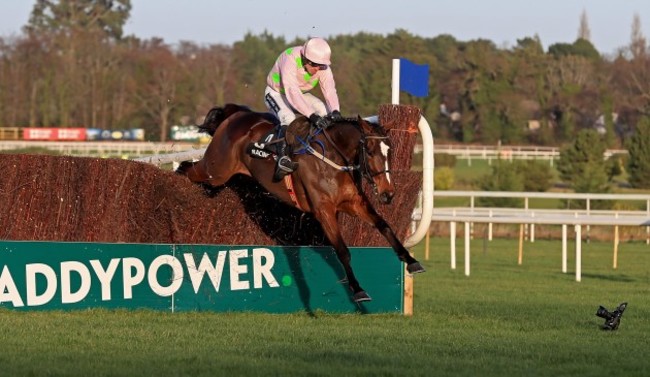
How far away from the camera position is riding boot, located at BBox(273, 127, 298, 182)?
36.6ft

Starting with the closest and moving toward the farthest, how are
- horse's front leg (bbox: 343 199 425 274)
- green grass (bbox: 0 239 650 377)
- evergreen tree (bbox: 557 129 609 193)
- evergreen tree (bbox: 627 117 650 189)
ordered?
1. green grass (bbox: 0 239 650 377)
2. horse's front leg (bbox: 343 199 425 274)
3. evergreen tree (bbox: 557 129 609 193)
4. evergreen tree (bbox: 627 117 650 189)

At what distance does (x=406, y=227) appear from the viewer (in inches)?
471

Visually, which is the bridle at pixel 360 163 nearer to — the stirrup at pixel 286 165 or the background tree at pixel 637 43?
the stirrup at pixel 286 165

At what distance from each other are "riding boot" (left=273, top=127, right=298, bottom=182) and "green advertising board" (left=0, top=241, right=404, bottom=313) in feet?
2.59

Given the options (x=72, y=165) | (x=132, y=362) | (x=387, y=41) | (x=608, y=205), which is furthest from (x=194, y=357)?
(x=387, y=41)

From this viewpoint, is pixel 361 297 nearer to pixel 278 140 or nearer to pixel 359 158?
pixel 359 158

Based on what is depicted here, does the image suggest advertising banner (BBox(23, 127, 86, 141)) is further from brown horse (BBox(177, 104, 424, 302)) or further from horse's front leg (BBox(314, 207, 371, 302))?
horse's front leg (BBox(314, 207, 371, 302))

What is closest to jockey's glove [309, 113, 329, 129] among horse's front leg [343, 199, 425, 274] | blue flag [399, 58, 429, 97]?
horse's front leg [343, 199, 425, 274]

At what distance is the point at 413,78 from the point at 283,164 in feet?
6.28

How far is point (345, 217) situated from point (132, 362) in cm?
408

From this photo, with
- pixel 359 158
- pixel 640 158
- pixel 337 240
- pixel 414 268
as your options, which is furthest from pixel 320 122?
pixel 640 158

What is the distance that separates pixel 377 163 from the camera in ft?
35.7

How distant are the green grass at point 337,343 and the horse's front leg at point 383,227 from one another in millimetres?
480

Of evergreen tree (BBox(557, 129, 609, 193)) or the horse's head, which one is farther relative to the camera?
evergreen tree (BBox(557, 129, 609, 193))
